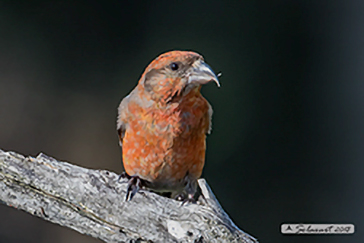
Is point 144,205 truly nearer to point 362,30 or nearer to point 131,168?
point 131,168

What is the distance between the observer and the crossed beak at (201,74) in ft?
4.53

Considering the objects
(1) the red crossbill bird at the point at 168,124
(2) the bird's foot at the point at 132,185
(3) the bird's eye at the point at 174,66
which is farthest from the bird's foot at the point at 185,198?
(3) the bird's eye at the point at 174,66

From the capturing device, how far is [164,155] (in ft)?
4.88

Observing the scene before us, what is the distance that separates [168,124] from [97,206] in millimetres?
362

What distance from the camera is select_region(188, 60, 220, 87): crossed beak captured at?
1.38 m

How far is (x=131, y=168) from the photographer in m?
1.56

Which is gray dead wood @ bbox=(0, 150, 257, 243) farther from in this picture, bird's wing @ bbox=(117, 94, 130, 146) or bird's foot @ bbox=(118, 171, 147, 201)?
bird's wing @ bbox=(117, 94, 130, 146)

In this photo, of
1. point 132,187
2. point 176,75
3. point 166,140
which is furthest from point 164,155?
point 176,75

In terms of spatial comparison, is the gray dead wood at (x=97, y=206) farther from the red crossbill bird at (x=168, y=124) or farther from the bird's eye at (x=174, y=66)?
the bird's eye at (x=174, y=66)

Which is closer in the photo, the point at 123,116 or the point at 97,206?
the point at 97,206

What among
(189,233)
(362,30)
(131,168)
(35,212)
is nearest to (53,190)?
(35,212)

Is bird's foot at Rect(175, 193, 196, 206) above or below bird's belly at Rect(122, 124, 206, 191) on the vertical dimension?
below

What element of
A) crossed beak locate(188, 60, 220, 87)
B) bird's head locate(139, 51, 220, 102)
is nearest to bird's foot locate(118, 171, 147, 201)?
bird's head locate(139, 51, 220, 102)

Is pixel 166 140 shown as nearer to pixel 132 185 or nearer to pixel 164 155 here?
pixel 164 155
